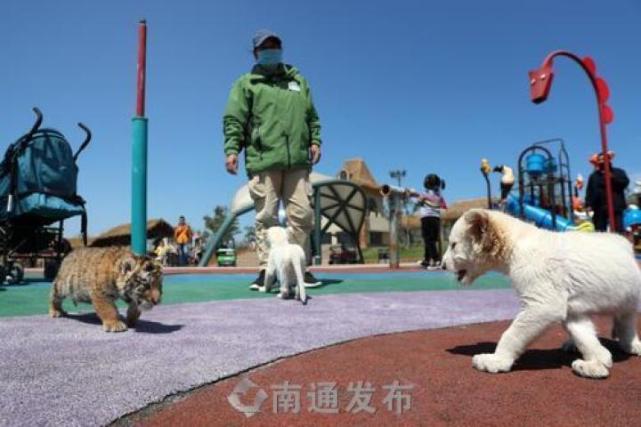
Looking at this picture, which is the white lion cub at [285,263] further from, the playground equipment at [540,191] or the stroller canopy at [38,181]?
the playground equipment at [540,191]

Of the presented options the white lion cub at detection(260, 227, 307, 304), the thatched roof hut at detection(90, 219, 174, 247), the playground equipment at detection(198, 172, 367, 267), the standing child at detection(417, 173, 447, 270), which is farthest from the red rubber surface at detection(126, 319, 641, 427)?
the thatched roof hut at detection(90, 219, 174, 247)

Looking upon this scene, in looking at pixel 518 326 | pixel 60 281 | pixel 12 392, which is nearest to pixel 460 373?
pixel 518 326

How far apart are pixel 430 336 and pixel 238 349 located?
1330 millimetres

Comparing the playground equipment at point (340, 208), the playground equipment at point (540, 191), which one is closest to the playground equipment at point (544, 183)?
the playground equipment at point (540, 191)

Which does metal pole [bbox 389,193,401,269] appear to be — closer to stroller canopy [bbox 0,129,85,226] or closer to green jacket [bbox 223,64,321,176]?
green jacket [bbox 223,64,321,176]

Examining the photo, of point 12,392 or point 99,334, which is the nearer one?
point 12,392

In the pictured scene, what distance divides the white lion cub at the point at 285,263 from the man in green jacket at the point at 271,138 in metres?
0.51

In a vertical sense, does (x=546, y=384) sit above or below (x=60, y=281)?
below

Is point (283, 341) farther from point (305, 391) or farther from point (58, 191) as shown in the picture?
point (58, 191)

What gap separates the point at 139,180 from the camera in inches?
233

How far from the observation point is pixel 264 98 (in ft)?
18.8

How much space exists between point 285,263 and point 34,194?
3916mm

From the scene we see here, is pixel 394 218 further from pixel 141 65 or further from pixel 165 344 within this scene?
pixel 165 344

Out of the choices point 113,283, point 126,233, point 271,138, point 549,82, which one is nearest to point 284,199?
point 271,138
